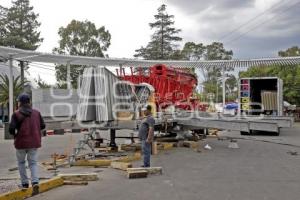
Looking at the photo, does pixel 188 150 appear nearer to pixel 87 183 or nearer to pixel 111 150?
pixel 111 150

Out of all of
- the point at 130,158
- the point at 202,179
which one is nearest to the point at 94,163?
the point at 130,158

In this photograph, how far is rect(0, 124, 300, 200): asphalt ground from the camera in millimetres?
8641

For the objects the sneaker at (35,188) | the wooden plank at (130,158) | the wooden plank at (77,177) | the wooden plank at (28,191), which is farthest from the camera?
the wooden plank at (130,158)

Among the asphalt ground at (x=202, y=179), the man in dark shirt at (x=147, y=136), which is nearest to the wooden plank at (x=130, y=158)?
the asphalt ground at (x=202, y=179)

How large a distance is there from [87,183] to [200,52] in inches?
3048

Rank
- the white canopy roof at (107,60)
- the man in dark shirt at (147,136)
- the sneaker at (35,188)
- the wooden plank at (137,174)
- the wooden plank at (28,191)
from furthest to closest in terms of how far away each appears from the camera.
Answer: the white canopy roof at (107,60), the man in dark shirt at (147,136), the wooden plank at (137,174), the sneaker at (35,188), the wooden plank at (28,191)

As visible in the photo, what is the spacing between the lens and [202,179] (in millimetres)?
10422

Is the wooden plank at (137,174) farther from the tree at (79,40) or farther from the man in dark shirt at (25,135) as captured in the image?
the tree at (79,40)

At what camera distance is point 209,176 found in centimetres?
1086

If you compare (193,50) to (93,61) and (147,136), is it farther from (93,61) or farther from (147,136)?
(147,136)

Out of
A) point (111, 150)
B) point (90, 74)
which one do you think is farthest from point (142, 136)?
point (111, 150)

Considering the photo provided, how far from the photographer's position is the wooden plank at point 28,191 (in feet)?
26.1

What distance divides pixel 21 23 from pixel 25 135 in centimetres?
6842

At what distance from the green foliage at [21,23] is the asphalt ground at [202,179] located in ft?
194
